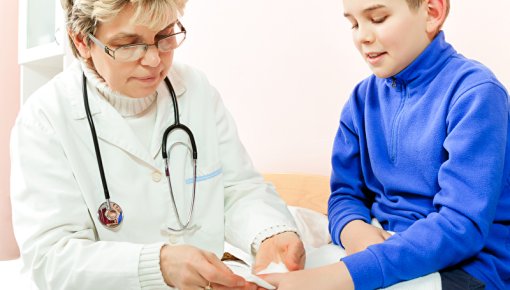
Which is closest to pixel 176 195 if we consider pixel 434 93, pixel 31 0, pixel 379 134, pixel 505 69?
pixel 379 134

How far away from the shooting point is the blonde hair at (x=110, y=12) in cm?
120

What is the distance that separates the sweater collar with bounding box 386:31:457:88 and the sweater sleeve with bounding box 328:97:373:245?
7.6 inches

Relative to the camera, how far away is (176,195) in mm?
1402

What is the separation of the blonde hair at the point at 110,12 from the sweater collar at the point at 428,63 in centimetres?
54

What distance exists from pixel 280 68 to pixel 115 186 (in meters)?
1.30

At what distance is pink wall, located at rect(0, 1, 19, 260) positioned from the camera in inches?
126

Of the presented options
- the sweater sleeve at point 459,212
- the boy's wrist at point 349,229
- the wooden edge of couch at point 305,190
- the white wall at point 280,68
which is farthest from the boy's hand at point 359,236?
the white wall at point 280,68

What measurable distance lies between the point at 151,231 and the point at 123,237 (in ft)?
0.23

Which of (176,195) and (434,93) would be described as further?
(176,195)

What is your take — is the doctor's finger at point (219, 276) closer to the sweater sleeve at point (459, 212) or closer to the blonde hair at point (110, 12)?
the sweater sleeve at point (459, 212)

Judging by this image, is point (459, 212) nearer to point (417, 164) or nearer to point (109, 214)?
point (417, 164)

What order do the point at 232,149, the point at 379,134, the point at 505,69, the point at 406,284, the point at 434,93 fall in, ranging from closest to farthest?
the point at 406,284 → the point at 434,93 → the point at 379,134 → the point at 232,149 → the point at 505,69

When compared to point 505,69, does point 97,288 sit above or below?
below

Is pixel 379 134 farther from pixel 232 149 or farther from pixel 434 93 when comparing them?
pixel 232 149
